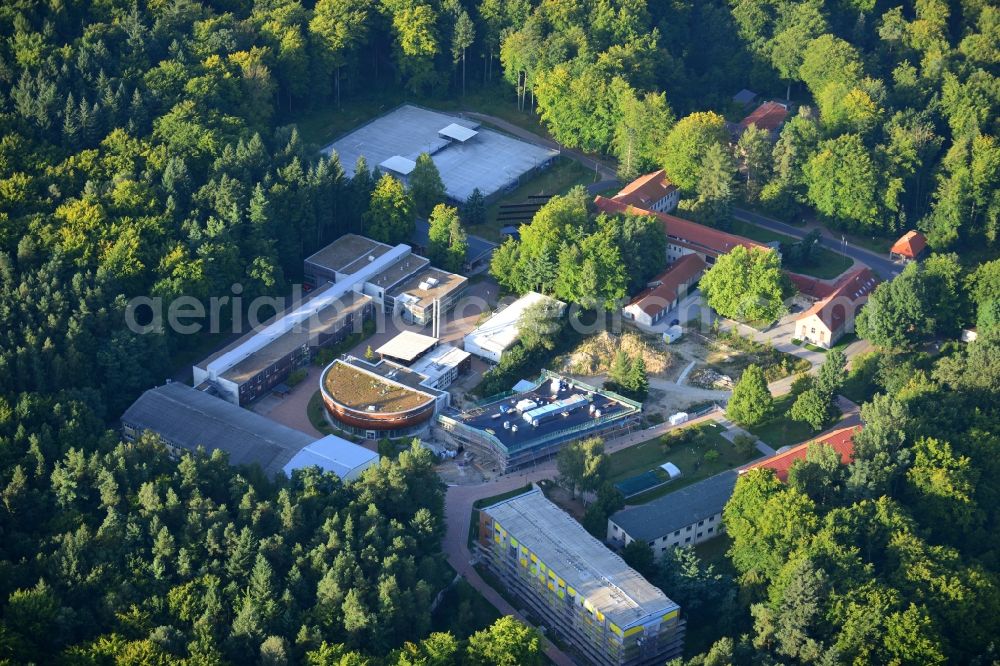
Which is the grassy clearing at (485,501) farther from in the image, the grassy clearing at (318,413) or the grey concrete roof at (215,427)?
the grassy clearing at (318,413)

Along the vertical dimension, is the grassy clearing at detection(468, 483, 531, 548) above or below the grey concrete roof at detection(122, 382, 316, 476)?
below

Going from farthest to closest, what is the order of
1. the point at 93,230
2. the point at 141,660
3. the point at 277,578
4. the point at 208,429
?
the point at 93,230, the point at 208,429, the point at 277,578, the point at 141,660

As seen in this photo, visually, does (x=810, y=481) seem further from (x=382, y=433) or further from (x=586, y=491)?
(x=382, y=433)

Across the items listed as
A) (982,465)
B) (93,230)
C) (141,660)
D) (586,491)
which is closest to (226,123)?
(93,230)

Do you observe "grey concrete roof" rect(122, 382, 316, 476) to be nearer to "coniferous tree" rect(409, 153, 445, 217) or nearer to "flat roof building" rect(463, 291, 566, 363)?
"flat roof building" rect(463, 291, 566, 363)

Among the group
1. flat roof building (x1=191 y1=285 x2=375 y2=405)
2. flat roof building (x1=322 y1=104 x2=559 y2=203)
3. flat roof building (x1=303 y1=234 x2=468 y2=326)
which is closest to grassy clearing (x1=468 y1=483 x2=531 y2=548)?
flat roof building (x1=191 y1=285 x2=375 y2=405)

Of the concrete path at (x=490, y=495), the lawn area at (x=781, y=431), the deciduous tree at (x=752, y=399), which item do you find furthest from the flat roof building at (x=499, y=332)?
the lawn area at (x=781, y=431)

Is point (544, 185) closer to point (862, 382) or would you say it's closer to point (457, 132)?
point (457, 132)

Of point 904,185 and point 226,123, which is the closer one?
point 226,123

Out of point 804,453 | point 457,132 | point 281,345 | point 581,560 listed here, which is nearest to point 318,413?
point 281,345
